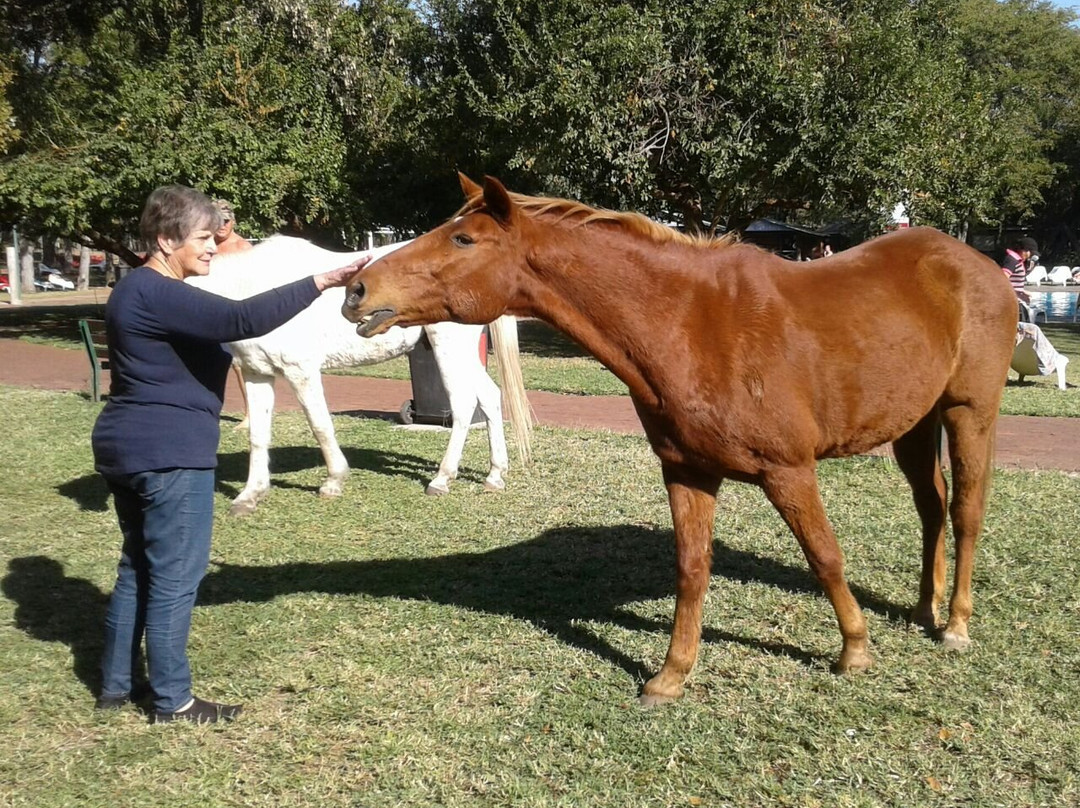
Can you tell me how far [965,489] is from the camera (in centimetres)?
432

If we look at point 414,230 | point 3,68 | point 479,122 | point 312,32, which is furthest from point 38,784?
point 414,230

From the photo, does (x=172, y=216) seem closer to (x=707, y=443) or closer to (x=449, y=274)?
(x=449, y=274)

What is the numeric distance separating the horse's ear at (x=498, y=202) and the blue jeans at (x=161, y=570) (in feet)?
5.12

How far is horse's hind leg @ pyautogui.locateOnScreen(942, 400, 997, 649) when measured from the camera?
4238mm

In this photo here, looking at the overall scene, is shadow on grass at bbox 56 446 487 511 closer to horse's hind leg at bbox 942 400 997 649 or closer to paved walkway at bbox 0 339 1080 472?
paved walkway at bbox 0 339 1080 472

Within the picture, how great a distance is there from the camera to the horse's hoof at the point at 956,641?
420cm

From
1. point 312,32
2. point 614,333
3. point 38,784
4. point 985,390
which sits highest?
point 312,32

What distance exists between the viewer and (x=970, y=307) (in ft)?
13.7

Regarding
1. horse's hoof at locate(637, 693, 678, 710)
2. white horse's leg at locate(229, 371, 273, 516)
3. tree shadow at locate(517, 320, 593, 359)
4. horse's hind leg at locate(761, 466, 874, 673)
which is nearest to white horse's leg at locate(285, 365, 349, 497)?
white horse's leg at locate(229, 371, 273, 516)

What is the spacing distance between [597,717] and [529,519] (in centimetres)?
296

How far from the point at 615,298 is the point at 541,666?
5.67 ft

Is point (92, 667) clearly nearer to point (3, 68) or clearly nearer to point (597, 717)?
point (597, 717)

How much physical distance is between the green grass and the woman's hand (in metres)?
1.76

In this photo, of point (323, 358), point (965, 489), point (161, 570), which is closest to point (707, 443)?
point (965, 489)
